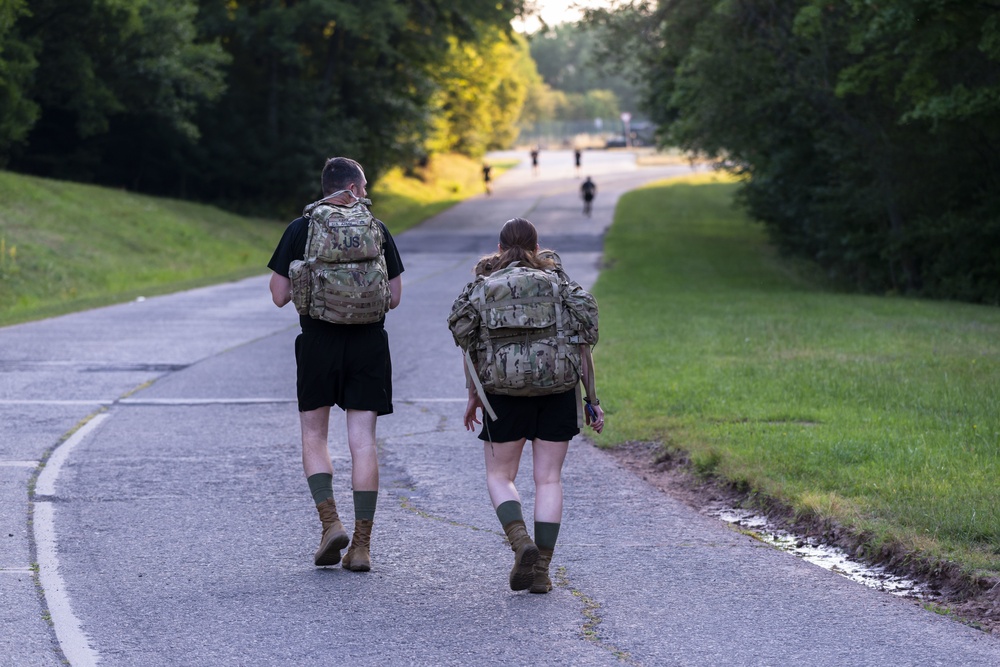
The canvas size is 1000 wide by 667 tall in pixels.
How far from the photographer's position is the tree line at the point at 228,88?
127 ft

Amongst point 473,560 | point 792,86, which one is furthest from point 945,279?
point 473,560

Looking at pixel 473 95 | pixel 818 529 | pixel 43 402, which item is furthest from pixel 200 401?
pixel 473 95

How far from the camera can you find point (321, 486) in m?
6.73

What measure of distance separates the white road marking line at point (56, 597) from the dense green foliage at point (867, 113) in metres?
15.3

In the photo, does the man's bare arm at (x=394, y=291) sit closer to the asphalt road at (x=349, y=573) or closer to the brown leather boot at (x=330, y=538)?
the brown leather boot at (x=330, y=538)

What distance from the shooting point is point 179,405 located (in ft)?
39.1

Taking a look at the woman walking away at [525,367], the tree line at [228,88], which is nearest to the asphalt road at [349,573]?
the woman walking away at [525,367]

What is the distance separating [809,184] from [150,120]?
922 inches

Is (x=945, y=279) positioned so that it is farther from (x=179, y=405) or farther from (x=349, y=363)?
(x=349, y=363)

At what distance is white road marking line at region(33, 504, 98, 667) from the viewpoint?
5227 millimetres

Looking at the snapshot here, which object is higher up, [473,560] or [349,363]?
[349,363]

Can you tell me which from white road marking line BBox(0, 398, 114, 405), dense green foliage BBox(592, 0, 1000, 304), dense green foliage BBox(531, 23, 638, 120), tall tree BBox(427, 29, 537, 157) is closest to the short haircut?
white road marking line BBox(0, 398, 114, 405)

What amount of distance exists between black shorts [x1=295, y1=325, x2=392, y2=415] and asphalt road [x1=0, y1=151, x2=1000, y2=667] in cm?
82

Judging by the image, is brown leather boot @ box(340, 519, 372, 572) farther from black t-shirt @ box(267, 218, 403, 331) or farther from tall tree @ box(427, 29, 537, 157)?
tall tree @ box(427, 29, 537, 157)
